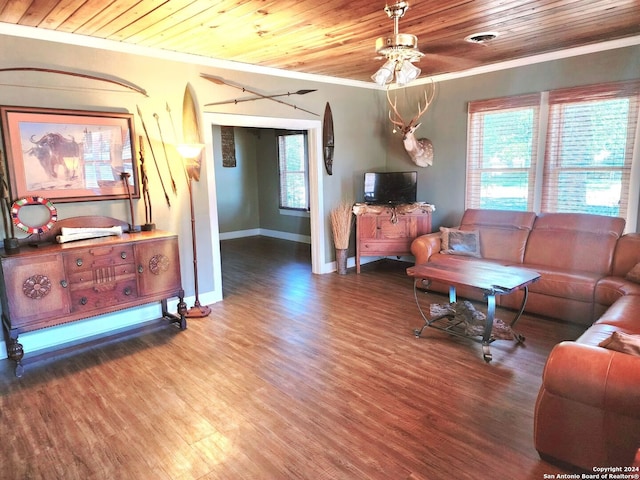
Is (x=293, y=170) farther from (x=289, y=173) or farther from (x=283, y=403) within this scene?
(x=283, y=403)

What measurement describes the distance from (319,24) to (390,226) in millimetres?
2701

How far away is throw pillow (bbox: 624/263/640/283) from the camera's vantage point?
3.41 metres

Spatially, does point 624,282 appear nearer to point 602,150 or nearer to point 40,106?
point 602,150

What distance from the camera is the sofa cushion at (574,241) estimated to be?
389 cm

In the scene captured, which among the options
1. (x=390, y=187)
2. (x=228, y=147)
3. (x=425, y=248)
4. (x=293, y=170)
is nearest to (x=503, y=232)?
(x=425, y=248)

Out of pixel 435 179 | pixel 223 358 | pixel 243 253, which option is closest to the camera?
pixel 223 358

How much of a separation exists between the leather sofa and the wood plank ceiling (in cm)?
178

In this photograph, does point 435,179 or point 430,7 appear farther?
point 435,179

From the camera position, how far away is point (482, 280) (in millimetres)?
3182

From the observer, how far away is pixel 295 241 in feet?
26.3

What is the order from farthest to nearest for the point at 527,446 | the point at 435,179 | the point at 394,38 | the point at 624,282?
the point at 435,179 < the point at 624,282 < the point at 394,38 < the point at 527,446

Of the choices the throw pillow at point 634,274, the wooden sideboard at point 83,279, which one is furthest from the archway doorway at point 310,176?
the throw pillow at point 634,274

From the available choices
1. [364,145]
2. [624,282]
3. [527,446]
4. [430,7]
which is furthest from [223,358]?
[364,145]

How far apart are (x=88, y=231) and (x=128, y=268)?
45cm
